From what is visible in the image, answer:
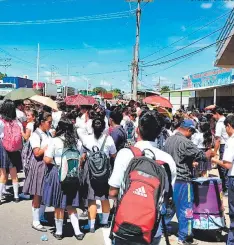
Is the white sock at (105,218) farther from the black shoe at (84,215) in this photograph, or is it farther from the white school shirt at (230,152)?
the white school shirt at (230,152)

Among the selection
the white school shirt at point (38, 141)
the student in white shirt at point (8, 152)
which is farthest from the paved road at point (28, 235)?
the white school shirt at point (38, 141)

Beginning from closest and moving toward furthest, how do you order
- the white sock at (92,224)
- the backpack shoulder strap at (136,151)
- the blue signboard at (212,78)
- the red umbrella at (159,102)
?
1. the backpack shoulder strap at (136,151)
2. the white sock at (92,224)
3. the red umbrella at (159,102)
4. the blue signboard at (212,78)

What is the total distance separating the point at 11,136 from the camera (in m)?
6.43

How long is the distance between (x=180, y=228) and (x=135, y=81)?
22.0m

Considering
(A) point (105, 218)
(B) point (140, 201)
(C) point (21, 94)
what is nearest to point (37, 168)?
(A) point (105, 218)

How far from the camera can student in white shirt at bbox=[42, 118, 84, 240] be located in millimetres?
4652

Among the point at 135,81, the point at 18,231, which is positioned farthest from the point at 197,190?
the point at 135,81

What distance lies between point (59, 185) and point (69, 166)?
1.32ft

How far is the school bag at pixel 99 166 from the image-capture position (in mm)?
4828

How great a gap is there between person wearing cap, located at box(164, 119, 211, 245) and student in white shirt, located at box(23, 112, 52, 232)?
6.04ft

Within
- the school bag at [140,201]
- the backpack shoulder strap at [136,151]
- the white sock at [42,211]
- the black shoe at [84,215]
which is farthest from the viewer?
the black shoe at [84,215]

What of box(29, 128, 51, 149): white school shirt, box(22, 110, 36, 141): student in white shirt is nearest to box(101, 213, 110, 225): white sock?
box(29, 128, 51, 149): white school shirt

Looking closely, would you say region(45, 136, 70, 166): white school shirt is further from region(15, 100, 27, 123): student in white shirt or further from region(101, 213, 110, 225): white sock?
region(15, 100, 27, 123): student in white shirt

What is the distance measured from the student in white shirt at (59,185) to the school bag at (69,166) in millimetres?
84
